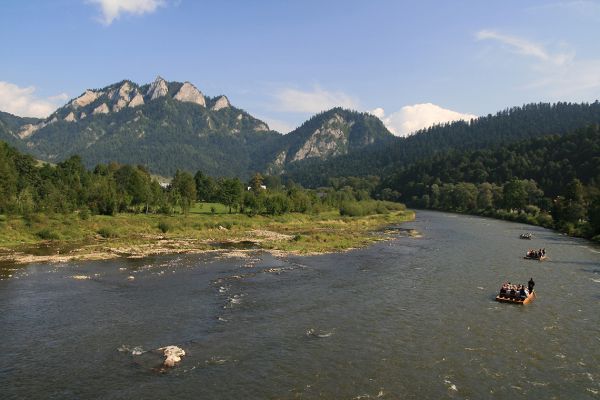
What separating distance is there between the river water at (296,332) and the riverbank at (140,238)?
14.0 m

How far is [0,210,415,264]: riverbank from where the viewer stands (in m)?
82.4

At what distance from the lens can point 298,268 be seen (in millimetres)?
71188

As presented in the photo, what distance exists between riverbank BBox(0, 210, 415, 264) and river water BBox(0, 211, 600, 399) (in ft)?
45.8

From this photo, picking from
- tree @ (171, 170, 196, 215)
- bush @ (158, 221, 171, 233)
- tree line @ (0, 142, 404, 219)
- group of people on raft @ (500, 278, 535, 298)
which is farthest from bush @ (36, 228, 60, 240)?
group of people on raft @ (500, 278, 535, 298)

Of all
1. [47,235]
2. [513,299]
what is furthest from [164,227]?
[513,299]

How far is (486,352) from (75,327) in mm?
35200

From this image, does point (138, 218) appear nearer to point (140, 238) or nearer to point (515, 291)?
point (140, 238)

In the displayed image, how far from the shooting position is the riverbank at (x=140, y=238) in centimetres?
8244

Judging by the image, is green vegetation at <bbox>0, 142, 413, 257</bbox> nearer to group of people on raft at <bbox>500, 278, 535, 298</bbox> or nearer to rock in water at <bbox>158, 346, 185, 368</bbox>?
group of people on raft at <bbox>500, 278, 535, 298</bbox>

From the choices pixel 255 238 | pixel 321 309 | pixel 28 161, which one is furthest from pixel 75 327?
pixel 28 161

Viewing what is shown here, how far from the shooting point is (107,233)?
344ft

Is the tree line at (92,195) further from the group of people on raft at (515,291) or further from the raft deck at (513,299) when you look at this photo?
the group of people on raft at (515,291)

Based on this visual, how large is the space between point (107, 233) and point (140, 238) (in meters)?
8.78

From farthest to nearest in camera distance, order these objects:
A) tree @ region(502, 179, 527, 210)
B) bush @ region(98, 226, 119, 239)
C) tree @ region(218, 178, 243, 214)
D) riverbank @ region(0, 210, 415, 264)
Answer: tree @ region(502, 179, 527, 210) → tree @ region(218, 178, 243, 214) → bush @ region(98, 226, 119, 239) → riverbank @ region(0, 210, 415, 264)
